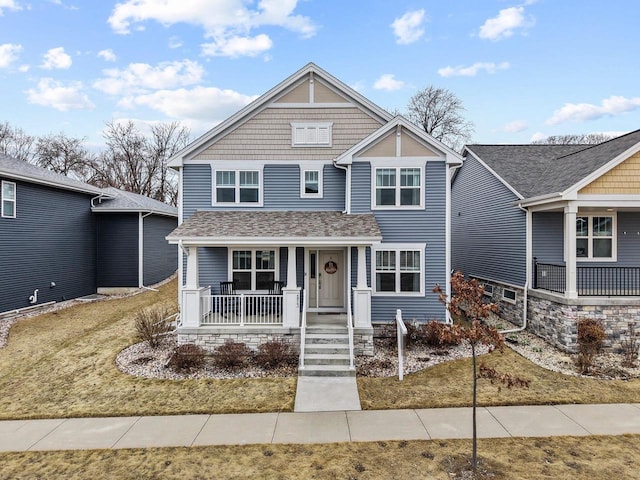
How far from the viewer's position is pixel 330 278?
39.9 ft

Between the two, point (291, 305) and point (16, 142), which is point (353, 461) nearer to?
point (291, 305)

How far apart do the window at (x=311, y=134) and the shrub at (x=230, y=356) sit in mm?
7016

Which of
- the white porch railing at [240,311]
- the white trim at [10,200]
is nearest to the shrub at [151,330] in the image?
the white porch railing at [240,311]

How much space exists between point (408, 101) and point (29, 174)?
97.2 feet

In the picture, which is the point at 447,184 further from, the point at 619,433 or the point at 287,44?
the point at 287,44

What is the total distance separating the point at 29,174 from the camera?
47.6 ft

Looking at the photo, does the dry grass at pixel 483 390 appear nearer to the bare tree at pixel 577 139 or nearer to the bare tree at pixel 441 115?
the bare tree at pixel 441 115

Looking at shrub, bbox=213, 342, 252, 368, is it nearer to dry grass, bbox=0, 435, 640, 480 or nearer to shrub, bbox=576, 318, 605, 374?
dry grass, bbox=0, 435, 640, 480

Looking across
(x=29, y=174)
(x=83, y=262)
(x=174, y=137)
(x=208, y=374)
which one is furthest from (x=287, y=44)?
(x=174, y=137)

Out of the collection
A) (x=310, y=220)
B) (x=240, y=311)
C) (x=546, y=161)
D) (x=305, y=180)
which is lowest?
(x=240, y=311)

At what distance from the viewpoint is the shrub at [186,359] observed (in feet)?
29.9

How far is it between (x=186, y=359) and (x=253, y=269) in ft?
13.0

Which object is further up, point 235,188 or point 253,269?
point 235,188

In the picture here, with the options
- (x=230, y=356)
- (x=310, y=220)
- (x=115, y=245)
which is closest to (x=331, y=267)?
(x=310, y=220)
